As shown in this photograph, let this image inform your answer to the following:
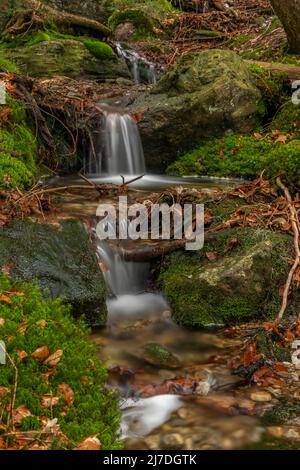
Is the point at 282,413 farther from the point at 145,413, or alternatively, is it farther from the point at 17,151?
the point at 17,151

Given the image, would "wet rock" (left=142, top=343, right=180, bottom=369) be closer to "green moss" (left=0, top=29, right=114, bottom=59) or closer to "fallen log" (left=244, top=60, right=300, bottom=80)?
"fallen log" (left=244, top=60, right=300, bottom=80)

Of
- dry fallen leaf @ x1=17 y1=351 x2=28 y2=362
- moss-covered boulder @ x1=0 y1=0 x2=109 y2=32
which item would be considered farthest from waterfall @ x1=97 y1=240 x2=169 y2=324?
moss-covered boulder @ x1=0 y1=0 x2=109 y2=32

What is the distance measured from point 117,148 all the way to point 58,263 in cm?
498

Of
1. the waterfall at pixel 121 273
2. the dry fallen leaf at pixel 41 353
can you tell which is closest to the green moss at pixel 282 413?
the dry fallen leaf at pixel 41 353

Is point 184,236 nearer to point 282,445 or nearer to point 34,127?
point 282,445

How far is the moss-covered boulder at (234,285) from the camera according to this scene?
17.0 feet

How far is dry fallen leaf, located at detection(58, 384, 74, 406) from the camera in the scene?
3.41m

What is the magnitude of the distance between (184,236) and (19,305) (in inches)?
90.8

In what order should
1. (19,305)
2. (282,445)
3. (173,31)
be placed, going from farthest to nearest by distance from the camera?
(173,31) < (19,305) < (282,445)

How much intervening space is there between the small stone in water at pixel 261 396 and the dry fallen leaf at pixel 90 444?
136cm

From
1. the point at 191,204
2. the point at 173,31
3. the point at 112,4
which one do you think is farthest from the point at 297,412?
the point at 112,4

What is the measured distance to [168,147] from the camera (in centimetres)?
1002

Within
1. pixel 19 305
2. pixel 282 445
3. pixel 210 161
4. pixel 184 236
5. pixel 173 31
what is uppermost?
pixel 173 31

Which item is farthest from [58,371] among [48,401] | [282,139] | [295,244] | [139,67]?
[139,67]
